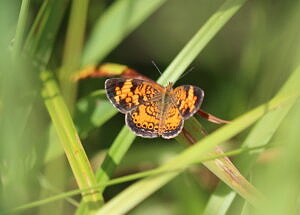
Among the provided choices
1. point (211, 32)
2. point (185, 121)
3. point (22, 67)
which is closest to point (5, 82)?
point (22, 67)

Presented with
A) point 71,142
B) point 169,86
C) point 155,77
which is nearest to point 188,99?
point 169,86

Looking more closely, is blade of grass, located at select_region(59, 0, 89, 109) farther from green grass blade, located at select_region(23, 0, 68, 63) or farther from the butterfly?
the butterfly

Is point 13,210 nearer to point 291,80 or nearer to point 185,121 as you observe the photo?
point 185,121

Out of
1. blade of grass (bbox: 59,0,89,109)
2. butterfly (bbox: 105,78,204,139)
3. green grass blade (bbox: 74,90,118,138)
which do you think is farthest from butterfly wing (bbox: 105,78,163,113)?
blade of grass (bbox: 59,0,89,109)

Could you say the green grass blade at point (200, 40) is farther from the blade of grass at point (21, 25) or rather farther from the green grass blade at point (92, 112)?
the blade of grass at point (21, 25)

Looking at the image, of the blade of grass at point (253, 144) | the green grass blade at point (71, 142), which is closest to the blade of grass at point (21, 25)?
the green grass blade at point (71, 142)

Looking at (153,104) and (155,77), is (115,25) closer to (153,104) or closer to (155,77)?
(153,104)
